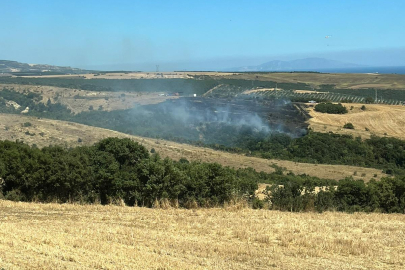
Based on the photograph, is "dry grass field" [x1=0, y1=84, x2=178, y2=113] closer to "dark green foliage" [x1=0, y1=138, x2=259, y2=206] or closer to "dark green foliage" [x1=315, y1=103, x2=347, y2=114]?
"dark green foliage" [x1=315, y1=103, x2=347, y2=114]

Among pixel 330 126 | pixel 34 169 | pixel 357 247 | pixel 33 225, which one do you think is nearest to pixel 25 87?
pixel 330 126

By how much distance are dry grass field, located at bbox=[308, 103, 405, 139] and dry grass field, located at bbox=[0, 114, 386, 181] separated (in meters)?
17.9

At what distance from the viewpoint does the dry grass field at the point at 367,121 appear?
60250 mm

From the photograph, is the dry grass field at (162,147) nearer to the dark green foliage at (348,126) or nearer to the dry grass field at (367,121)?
the dry grass field at (367,121)

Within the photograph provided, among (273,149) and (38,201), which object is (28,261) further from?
(273,149)

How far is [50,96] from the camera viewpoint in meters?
95.1

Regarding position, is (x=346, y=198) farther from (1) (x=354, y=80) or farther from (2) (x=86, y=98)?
(1) (x=354, y=80)

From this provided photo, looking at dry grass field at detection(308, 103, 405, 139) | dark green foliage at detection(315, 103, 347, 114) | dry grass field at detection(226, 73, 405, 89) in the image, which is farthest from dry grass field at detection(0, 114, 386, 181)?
dry grass field at detection(226, 73, 405, 89)

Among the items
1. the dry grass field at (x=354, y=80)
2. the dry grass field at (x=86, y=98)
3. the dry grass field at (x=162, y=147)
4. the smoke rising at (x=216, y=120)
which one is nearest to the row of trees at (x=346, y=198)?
the dry grass field at (x=162, y=147)

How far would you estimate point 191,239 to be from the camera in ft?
44.3

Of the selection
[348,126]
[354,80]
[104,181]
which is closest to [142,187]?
[104,181]

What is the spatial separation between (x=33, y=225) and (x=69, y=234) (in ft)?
7.29

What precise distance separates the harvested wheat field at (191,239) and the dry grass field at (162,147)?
2160 centimetres

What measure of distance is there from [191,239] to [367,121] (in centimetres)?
5942
